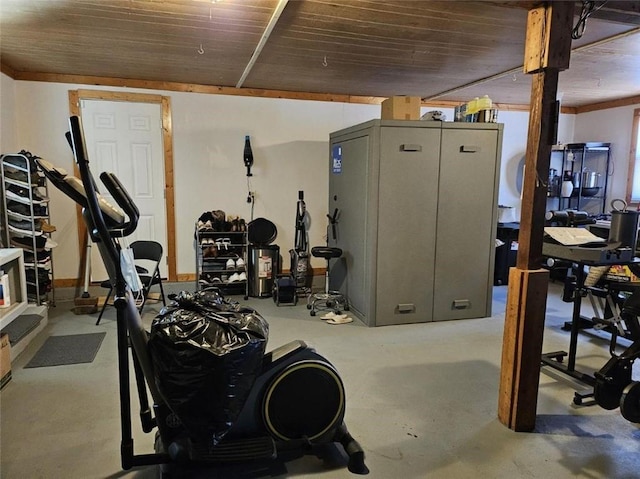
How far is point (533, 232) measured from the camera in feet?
7.89

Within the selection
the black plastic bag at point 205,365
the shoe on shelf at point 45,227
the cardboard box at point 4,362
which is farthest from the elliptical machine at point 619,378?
the shoe on shelf at point 45,227

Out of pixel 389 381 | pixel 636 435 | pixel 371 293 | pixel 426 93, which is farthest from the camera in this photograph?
pixel 426 93

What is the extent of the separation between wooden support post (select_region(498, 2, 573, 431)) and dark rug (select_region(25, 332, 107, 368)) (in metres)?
3.05

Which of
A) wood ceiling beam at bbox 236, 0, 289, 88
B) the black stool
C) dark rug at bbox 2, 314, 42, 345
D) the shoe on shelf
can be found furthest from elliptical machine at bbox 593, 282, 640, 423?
the shoe on shelf

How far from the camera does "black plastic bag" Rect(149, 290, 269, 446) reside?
1.86 m

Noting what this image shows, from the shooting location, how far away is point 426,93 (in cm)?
572

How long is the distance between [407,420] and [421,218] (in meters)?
2.18

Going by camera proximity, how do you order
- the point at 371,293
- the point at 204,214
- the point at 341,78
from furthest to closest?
the point at 204,214
the point at 341,78
the point at 371,293

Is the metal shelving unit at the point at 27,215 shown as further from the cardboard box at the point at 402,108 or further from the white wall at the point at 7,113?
the cardboard box at the point at 402,108

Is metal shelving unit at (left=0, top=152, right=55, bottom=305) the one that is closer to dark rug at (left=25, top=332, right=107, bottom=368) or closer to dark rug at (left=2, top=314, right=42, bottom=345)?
dark rug at (left=2, top=314, right=42, bottom=345)

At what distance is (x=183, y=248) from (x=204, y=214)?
54 centimetres

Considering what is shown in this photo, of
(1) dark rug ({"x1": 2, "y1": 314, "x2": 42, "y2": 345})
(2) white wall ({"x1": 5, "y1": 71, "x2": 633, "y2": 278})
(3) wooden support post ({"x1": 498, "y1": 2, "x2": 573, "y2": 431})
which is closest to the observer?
(3) wooden support post ({"x1": 498, "y1": 2, "x2": 573, "y2": 431})

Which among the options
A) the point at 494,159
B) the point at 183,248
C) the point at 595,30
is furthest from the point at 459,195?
the point at 183,248

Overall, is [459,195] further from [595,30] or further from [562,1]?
[562,1]
